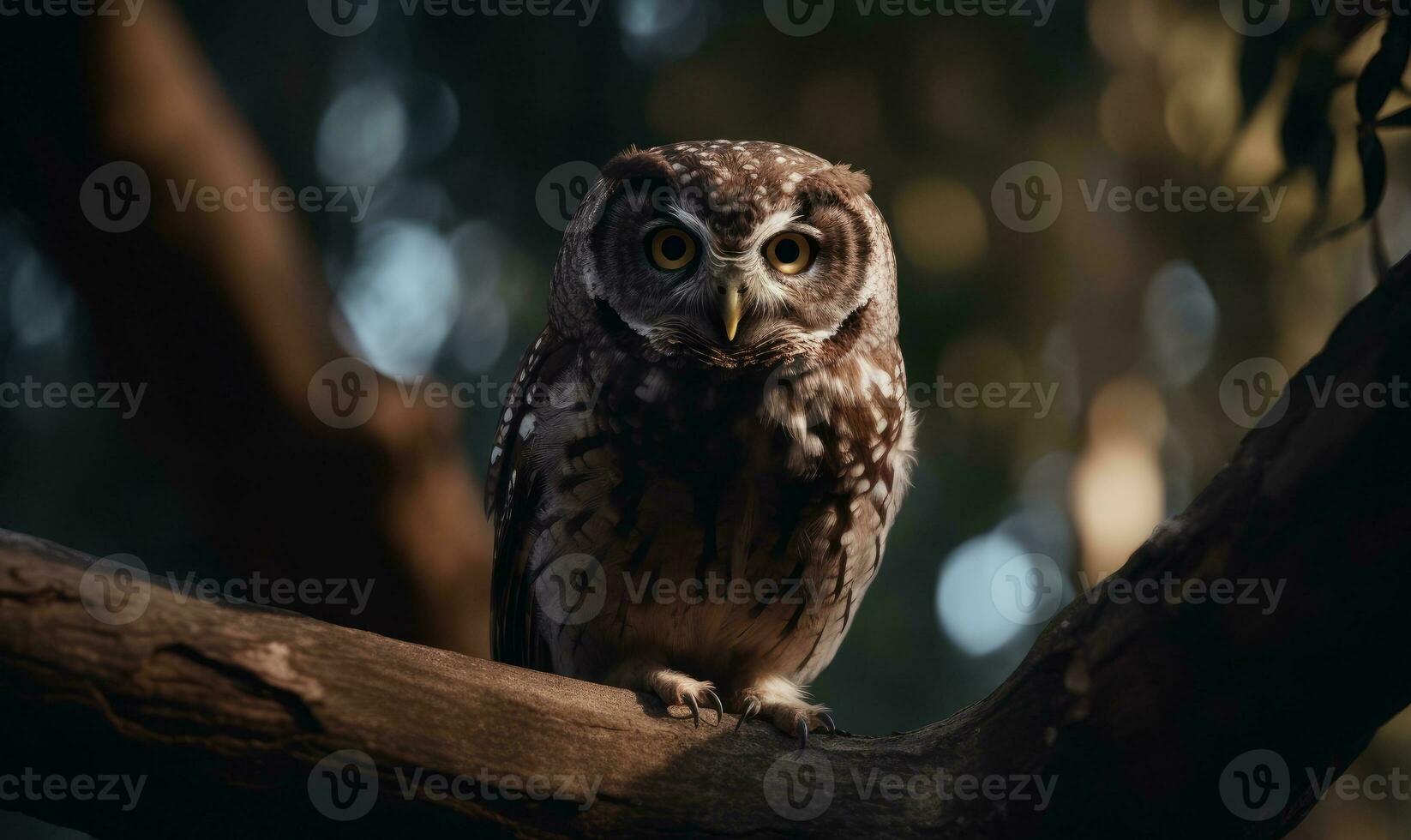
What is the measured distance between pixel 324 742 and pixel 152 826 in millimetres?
283

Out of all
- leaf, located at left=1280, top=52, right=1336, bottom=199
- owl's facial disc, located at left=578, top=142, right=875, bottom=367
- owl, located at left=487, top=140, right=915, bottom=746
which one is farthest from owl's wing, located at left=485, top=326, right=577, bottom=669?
leaf, located at left=1280, top=52, right=1336, bottom=199

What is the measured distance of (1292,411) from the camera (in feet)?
4.88

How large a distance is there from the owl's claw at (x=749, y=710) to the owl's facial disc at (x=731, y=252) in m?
0.82

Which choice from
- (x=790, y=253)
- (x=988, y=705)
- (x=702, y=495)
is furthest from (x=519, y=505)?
(x=988, y=705)

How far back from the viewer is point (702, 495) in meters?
2.47

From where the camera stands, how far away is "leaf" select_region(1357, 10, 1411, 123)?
70.4 inches

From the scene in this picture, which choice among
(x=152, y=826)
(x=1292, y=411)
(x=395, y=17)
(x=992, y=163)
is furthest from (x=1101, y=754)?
(x=395, y=17)

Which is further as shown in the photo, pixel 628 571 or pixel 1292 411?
pixel 628 571

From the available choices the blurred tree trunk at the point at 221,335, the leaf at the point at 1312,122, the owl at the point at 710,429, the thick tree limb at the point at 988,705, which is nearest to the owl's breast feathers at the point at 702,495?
the owl at the point at 710,429

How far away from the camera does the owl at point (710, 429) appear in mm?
2498

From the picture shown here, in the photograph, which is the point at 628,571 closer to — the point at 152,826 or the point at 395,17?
the point at 152,826

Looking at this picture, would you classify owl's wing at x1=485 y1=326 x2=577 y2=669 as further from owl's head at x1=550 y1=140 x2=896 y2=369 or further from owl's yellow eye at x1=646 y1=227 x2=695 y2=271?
owl's yellow eye at x1=646 y1=227 x2=695 y2=271

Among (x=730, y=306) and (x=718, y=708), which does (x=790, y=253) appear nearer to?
(x=730, y=306)

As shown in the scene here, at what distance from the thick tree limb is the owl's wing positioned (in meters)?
0.90
